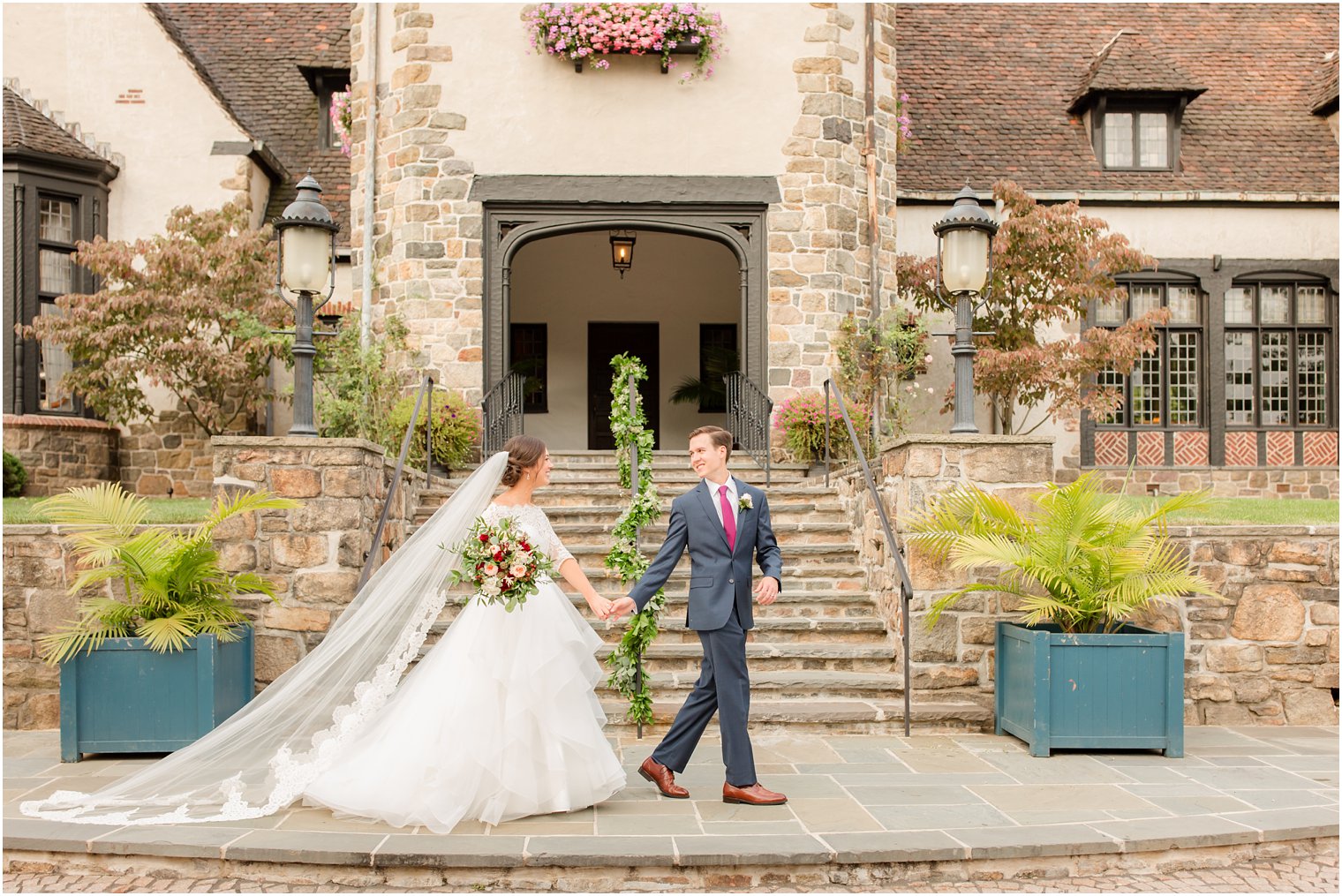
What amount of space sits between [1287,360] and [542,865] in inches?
592

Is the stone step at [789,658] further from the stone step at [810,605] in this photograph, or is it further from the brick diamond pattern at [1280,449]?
the brick diamond pattern at [1280,449]

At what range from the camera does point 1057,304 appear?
43.1ft

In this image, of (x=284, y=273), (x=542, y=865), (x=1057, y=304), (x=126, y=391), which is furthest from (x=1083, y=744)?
(x=126, y=391)

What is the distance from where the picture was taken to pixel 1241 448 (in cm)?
1573

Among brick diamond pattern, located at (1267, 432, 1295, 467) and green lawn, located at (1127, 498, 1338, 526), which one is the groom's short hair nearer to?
green lawn, located at (1127, 498, 1338, 526)

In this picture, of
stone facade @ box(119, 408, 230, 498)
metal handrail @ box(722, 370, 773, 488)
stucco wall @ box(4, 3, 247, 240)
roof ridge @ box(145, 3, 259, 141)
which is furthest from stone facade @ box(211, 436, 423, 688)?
roof ridge @ box(145, 3, 259, 141)

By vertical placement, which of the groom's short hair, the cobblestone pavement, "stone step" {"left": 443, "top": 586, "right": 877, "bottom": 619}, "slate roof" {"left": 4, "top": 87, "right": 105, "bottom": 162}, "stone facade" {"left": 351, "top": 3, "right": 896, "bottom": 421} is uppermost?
"slate roof" {"left": 4, "top": 87, "right": 105, "bottom": 162}

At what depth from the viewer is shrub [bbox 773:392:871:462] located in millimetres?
10914

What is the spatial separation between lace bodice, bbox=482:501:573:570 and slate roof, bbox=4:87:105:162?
451 inches

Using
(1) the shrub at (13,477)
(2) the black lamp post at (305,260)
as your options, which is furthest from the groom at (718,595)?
(1) the shrub at (13,477)

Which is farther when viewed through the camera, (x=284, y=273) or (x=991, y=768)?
(x=284, y=273)

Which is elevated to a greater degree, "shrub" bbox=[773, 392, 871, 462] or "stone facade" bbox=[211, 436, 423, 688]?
"shrub" bbox=[773, 392, 871, 462]

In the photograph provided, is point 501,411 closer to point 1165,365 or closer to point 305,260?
point 305,260

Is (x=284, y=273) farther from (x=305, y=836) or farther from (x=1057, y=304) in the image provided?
(x=1057, y=304)
